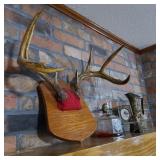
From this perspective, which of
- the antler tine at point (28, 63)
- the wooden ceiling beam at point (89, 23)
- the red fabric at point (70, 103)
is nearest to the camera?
the antler tine at point (28, 63)

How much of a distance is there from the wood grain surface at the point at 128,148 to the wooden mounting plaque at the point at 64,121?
0.71 ft

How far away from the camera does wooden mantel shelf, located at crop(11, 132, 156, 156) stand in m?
0.80

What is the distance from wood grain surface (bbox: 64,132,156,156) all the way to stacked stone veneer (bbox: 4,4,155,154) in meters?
0.34

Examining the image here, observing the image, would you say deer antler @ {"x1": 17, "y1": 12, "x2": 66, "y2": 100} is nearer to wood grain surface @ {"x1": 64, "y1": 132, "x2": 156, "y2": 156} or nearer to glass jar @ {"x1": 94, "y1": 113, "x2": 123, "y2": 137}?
wood grain surface @ {"x1": 64, "y1": 132, "x2": 156, "y2": 156}

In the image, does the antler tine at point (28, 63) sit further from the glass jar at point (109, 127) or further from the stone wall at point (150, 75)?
the stone wall at point (150, 75)

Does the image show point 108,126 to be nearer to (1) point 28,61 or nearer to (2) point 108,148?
(2) point 108,148

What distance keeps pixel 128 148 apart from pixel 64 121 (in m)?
0.34

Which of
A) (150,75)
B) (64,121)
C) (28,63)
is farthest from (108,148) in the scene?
(150,75)

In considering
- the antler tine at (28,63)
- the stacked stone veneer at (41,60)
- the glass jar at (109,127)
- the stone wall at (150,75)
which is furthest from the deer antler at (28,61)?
the stone wall at (150,75)

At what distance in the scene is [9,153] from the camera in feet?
2.97

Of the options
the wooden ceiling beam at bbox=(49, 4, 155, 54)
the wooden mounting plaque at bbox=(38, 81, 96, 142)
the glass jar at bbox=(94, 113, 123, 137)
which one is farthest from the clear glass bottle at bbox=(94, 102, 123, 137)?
the wooden ceiling beam at bbox=(49, 4, 155, 54)

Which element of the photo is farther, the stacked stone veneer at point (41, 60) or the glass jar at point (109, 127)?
the glass jar at point (109, 127)

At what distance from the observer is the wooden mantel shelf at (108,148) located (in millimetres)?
796

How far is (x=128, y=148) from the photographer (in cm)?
99
